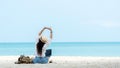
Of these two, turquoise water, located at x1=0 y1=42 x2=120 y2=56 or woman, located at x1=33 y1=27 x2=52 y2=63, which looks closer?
woman, located at x1=33 y1=27 x2=52 y2=63

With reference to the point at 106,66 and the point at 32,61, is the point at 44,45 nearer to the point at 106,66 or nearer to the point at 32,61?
the point at 32,61

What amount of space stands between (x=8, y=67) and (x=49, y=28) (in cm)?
171

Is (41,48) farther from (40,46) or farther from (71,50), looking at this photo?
(71,50)

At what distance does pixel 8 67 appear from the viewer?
15.2m

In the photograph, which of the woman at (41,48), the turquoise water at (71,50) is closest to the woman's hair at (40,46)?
the woman at (41,48)

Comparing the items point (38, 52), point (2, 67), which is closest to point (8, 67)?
point (2, 67)

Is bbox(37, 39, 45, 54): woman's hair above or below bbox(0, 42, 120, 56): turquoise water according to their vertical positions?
below

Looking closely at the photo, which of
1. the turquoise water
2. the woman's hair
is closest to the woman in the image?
the woman's hair

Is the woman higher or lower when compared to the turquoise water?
lower

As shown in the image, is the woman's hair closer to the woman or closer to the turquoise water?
the woman

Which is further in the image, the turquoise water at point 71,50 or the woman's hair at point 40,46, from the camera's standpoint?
the turquoise water at point 71,50

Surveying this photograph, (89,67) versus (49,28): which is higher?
(49,28)

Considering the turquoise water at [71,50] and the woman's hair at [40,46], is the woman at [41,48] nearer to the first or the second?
the woman's hair at [40,46]

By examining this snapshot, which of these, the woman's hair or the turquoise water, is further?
the turquoise water
